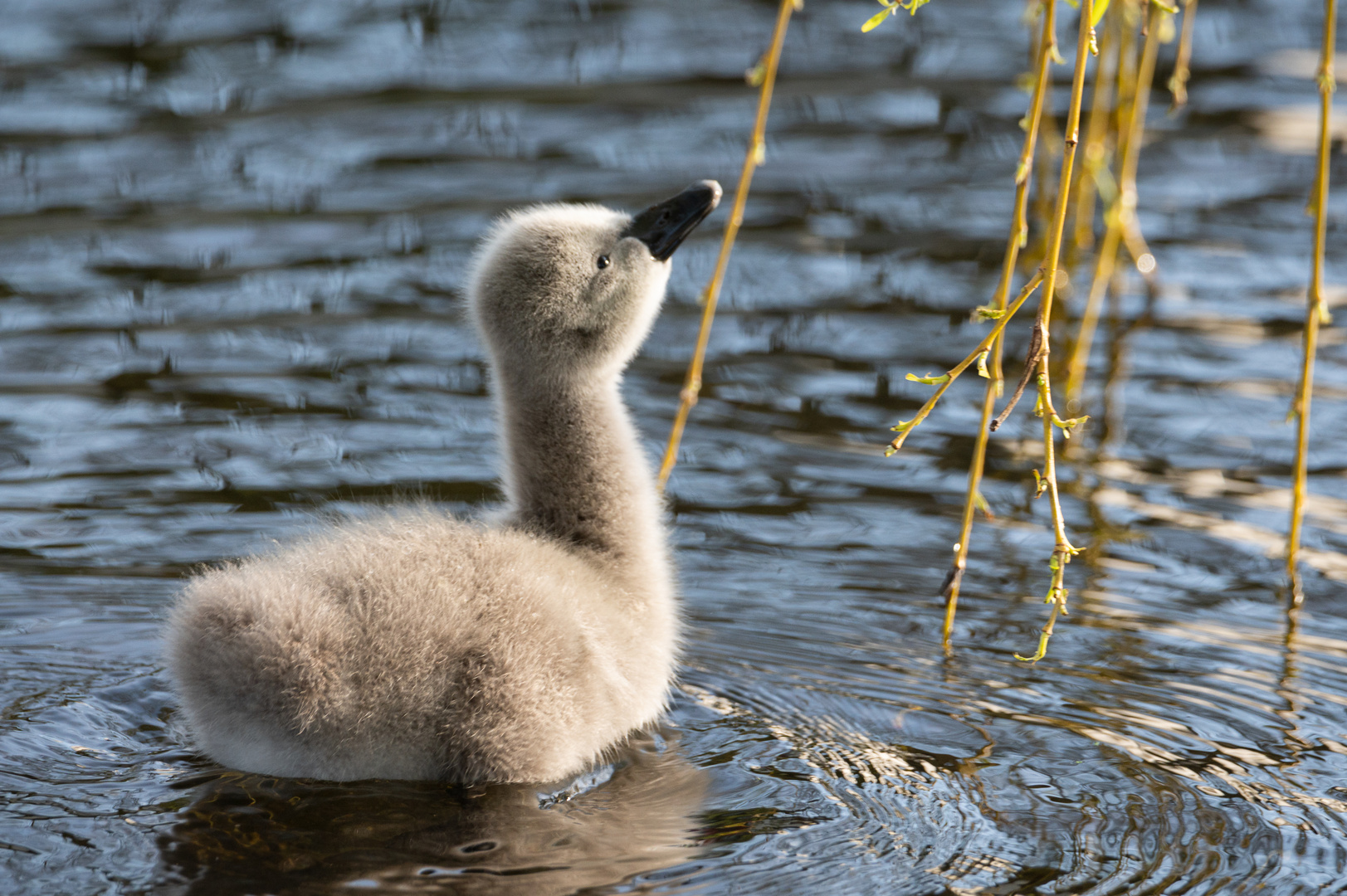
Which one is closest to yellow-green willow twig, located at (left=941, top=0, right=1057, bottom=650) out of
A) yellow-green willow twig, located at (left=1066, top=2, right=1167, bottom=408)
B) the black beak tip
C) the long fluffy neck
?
the long fluffy neck

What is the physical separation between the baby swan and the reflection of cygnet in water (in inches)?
2.5

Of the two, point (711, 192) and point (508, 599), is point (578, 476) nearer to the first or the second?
point (508, 599)

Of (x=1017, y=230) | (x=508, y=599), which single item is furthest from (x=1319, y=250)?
(x=508, y=599)

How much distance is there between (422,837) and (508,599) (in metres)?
0.55

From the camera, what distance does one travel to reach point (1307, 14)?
439 inches

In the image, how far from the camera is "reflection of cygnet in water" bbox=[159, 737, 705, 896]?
347 centimetres

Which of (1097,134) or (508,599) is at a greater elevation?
(1097,134)

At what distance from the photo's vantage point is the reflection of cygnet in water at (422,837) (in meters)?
3.47

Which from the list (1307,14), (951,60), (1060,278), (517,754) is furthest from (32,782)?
(1307,14)

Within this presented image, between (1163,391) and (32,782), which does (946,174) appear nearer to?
(1163,391)

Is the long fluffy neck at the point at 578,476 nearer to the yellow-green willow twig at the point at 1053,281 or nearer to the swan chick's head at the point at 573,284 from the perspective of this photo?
the swan chick's head at the point at 573,284

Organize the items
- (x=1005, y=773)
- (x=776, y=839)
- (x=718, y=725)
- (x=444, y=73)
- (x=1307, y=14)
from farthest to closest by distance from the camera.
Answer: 1. (x=1307, y=14)
2. (x=444, y=73)
3. (x=718, y=725)
4. (x=1005, y=773)
5. (x=776, y=839)

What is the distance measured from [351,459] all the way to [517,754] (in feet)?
7.99

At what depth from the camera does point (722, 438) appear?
6.40 metres
